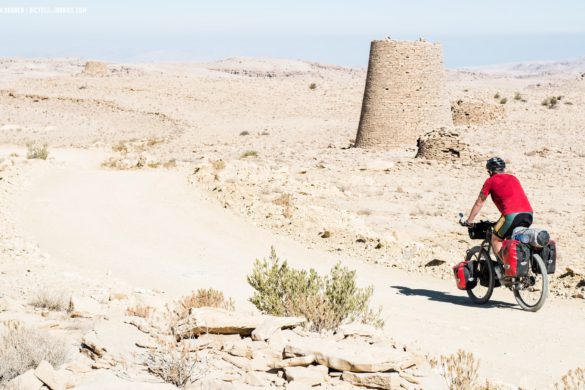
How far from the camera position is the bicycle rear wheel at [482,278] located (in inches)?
304

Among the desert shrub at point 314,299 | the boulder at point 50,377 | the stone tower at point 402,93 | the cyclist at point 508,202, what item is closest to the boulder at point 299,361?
the desert shrub at point 314,299

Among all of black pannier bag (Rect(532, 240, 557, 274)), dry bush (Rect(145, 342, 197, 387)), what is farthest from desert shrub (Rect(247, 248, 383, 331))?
black pannier bag (Rect(532, 240, 557, 274))

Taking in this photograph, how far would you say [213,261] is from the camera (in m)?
10.2

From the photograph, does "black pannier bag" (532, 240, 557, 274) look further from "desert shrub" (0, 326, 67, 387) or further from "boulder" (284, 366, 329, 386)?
"desert shrub" (0, 326, 67, 387)

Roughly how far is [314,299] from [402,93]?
1622 centimetres

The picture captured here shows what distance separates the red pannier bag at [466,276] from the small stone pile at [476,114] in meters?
18.7

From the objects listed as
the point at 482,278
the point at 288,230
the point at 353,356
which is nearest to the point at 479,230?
the point at 482,278

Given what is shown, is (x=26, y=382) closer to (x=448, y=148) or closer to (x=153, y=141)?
(x=448, y=148)

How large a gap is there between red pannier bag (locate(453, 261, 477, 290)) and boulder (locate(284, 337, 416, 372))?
135 inches

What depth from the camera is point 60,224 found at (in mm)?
12000

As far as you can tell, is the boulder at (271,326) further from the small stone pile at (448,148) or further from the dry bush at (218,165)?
the small stone pile at (448,148)

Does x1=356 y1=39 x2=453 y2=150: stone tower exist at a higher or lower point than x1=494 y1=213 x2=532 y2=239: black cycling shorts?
higher

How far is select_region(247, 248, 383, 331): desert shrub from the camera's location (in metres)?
5.60

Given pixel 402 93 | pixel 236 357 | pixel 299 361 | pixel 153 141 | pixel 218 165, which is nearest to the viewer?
pixel 299 361
